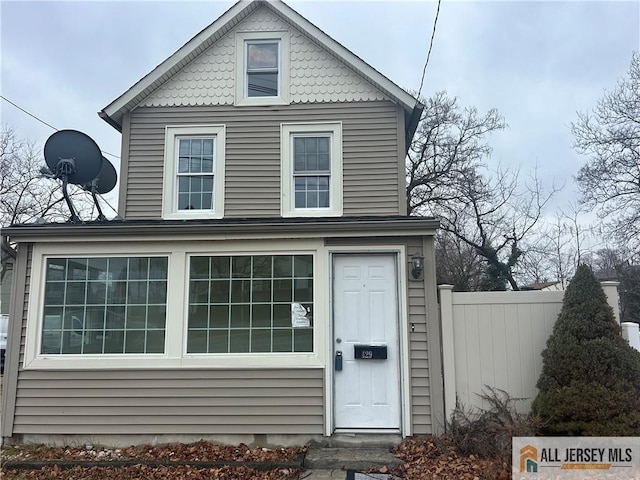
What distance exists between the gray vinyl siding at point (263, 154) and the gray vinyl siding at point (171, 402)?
8.67ft

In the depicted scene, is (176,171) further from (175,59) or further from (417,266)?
(417,266)

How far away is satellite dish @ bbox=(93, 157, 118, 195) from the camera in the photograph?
23.9 feet

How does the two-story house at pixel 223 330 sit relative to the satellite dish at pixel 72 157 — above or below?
below

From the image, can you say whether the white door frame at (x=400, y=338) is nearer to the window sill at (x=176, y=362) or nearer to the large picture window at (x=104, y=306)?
the window sill at (x=176, y=362)

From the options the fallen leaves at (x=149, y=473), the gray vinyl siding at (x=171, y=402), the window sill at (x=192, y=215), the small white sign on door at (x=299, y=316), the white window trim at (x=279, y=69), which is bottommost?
the fallen leaves at (x=149, y=473)

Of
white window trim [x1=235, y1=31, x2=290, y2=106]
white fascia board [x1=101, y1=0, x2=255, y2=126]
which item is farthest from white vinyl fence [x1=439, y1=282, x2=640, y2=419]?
white fascia board [x1=101, y1=0, x2=255, y2=126]

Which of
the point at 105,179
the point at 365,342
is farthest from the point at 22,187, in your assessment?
the point at 365,342

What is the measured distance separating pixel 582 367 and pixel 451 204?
15418 millimetres

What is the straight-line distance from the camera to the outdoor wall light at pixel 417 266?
5.47m

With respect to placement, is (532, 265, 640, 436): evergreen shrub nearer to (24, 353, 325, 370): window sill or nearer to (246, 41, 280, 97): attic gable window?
(24, 353, 325, 370): window sill

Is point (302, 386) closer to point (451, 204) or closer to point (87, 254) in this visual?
point (87, 254)

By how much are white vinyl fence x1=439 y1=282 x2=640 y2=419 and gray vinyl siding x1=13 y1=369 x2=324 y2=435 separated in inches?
68.9

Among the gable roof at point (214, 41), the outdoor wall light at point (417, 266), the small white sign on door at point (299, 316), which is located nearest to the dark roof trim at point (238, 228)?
the outdoor wall light at point (417, 266)

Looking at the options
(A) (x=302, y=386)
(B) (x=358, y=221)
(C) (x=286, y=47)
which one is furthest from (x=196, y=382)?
(C) (x=286, y=47)
